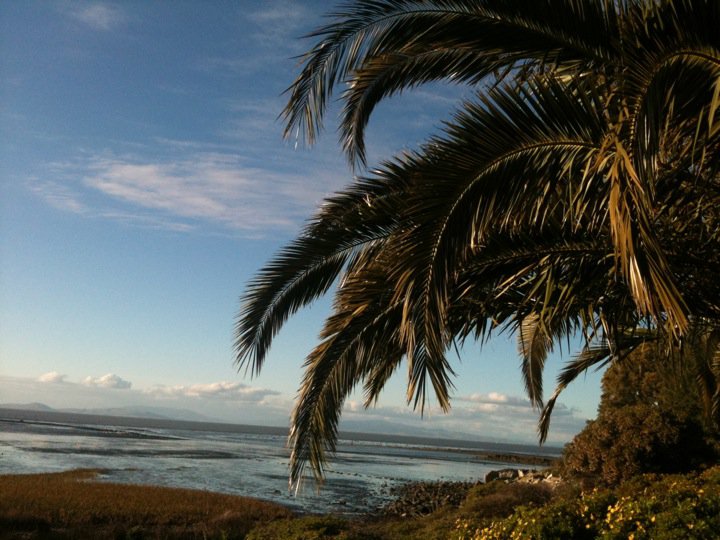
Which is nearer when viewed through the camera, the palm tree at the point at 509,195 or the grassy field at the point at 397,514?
the palm tree at the point at 509,195

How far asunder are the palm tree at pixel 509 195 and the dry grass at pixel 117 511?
903cm

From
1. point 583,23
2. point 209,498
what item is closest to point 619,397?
point 209,498

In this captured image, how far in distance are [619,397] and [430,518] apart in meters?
11.0

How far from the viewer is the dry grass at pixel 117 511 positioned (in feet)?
56.1

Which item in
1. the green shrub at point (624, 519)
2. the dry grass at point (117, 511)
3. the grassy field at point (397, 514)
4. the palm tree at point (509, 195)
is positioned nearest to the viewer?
the palm tree at point (509, 195)

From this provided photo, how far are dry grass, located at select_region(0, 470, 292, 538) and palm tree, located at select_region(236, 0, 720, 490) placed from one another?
9027 millimetres

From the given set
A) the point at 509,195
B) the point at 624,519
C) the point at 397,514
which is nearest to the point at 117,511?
the point at 397,514

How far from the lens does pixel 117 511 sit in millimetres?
20141

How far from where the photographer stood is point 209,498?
24.3 metres

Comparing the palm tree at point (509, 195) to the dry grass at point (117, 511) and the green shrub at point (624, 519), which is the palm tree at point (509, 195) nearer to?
the green shrub at point (624, 519)

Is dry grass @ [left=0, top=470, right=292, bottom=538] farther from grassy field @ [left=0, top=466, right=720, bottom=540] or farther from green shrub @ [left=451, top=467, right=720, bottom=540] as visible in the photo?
green shrub @ [left=451, top=467, right=720, bottom=540]

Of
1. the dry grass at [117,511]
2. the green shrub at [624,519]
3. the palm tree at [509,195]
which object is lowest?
the dry grass at [117,511]

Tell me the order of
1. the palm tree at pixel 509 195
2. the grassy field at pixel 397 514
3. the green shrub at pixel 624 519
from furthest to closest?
the grassy field at pixel 397 514, the green shrub at pixel 624 519, the palm tree at pixel 509 195

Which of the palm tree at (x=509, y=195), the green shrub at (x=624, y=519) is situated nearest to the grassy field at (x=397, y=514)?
the green shrub at (x=624, y=519)
